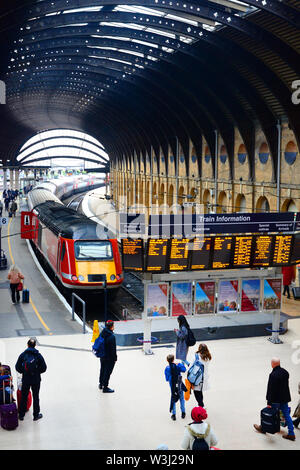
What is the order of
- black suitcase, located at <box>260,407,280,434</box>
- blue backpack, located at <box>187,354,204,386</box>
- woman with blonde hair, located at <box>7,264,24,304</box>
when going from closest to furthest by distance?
1. black suitcase, located at <box>260,407,280,434</box>
2. blue backpack, located at <box>187,354,204,386</box>
3. woman with blonde hair, located at <box>7,264,24,304</box>

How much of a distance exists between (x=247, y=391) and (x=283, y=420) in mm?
2015

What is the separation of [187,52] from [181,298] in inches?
690

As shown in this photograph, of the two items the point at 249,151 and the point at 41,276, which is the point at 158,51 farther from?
the point at 41,276

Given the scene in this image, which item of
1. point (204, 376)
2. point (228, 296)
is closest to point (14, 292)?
point (228, 296)

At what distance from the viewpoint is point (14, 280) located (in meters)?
22.5

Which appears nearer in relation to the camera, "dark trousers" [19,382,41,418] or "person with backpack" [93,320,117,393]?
"dark trousers" [19,382,41,418]

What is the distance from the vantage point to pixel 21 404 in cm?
1088

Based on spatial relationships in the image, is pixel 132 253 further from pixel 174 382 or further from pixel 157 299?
pixel 174 382

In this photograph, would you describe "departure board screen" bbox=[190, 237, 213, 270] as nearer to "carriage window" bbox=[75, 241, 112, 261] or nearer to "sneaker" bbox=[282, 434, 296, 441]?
"sneaker" bbox=[282, 434, 296, 441]

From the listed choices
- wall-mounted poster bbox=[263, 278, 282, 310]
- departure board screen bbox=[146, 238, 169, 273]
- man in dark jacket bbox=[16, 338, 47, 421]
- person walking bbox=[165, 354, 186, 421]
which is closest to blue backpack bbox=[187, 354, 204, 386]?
person walking bbox=[165, 354, 186, 421]

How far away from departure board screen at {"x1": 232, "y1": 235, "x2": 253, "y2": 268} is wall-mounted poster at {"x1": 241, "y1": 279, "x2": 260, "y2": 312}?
1.58 feet

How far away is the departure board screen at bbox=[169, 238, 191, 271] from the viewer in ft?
51.2
